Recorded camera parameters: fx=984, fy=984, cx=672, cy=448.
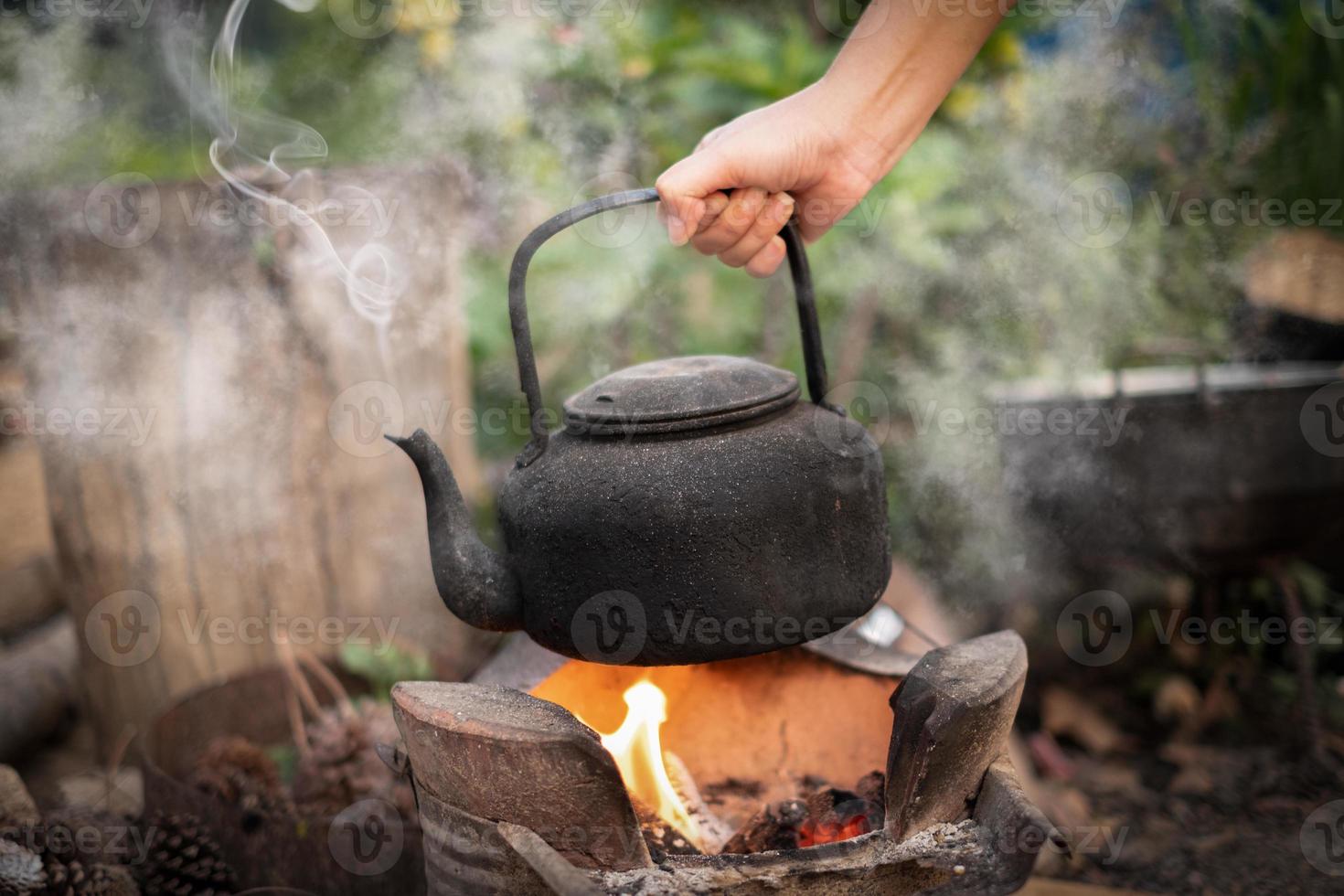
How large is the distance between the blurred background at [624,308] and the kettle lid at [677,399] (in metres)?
1.88

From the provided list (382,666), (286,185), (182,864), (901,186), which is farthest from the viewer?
(901,186)

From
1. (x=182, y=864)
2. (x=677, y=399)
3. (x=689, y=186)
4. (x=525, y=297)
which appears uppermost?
(x=689, y=186)

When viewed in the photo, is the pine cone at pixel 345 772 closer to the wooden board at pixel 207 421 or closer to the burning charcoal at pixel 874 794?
the wooden board at pixel 207 421

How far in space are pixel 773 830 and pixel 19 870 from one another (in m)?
1.69

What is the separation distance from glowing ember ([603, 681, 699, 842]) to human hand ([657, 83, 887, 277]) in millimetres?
1098

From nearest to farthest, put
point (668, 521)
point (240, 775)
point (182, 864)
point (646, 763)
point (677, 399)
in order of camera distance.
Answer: point (668, 521) → point (677, 399) → point (646, 763) → point (182, 864) → point (240, 775)

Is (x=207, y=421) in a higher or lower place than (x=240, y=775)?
higher

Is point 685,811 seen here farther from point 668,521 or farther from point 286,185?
point 286,185

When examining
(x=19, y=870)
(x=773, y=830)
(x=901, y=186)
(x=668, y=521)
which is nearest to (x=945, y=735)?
(x=773, y=830)

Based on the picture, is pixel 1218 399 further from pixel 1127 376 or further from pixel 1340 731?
pixel 1340 731

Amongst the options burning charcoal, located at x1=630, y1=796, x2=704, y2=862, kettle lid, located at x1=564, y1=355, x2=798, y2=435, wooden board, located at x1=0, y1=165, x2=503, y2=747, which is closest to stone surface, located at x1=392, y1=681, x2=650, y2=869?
burning charcoal, located at x1=630, y1=796, x2=704, y2=862

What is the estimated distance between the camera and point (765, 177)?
2.18 meters

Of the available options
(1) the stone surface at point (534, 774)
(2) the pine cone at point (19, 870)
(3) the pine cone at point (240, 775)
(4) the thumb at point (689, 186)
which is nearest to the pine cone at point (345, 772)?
(3) the pine cone at point (240, 775)

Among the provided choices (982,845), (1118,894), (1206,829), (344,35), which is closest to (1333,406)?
(1206,829)
